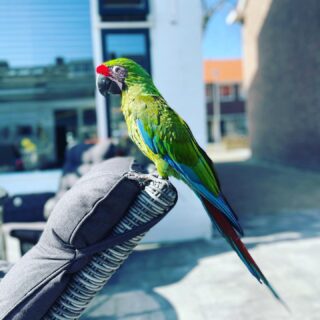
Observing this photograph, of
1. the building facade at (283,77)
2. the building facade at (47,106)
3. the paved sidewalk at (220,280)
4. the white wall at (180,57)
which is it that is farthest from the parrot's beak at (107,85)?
the building facade at (283,77)

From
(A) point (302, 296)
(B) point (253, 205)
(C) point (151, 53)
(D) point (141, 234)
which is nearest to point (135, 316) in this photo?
(A) point (302, 296)

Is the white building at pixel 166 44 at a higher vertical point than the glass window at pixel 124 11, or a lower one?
lower

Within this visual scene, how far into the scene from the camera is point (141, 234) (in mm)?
1133

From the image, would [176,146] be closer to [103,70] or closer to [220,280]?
[103,70]

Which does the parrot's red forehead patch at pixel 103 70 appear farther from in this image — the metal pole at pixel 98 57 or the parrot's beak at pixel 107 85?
the metal pole at pixel 98 57

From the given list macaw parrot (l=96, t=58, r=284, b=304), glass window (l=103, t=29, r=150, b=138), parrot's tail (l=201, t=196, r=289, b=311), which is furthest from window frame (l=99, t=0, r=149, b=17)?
parrot's tail (l=201, t=196, r=289, b=311)

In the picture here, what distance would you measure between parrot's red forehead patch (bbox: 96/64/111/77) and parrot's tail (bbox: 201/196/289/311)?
68cm

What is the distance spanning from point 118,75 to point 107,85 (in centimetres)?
7

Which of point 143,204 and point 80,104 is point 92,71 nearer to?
point 80,104

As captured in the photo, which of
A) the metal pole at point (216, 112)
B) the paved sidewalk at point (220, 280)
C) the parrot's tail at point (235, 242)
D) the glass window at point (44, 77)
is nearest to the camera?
the parrot's tail at point (235, 242)

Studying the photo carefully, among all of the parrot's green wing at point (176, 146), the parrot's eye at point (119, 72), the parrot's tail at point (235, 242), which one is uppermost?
the parrot's eye at point (119, 72)

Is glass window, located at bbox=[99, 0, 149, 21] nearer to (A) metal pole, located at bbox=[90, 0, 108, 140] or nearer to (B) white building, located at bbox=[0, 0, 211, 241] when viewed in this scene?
(B) white building, located at bbox=[0, 0, 211, 241]

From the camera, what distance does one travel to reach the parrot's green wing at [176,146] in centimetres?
136

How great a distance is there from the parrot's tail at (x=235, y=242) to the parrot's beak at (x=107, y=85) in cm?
62
